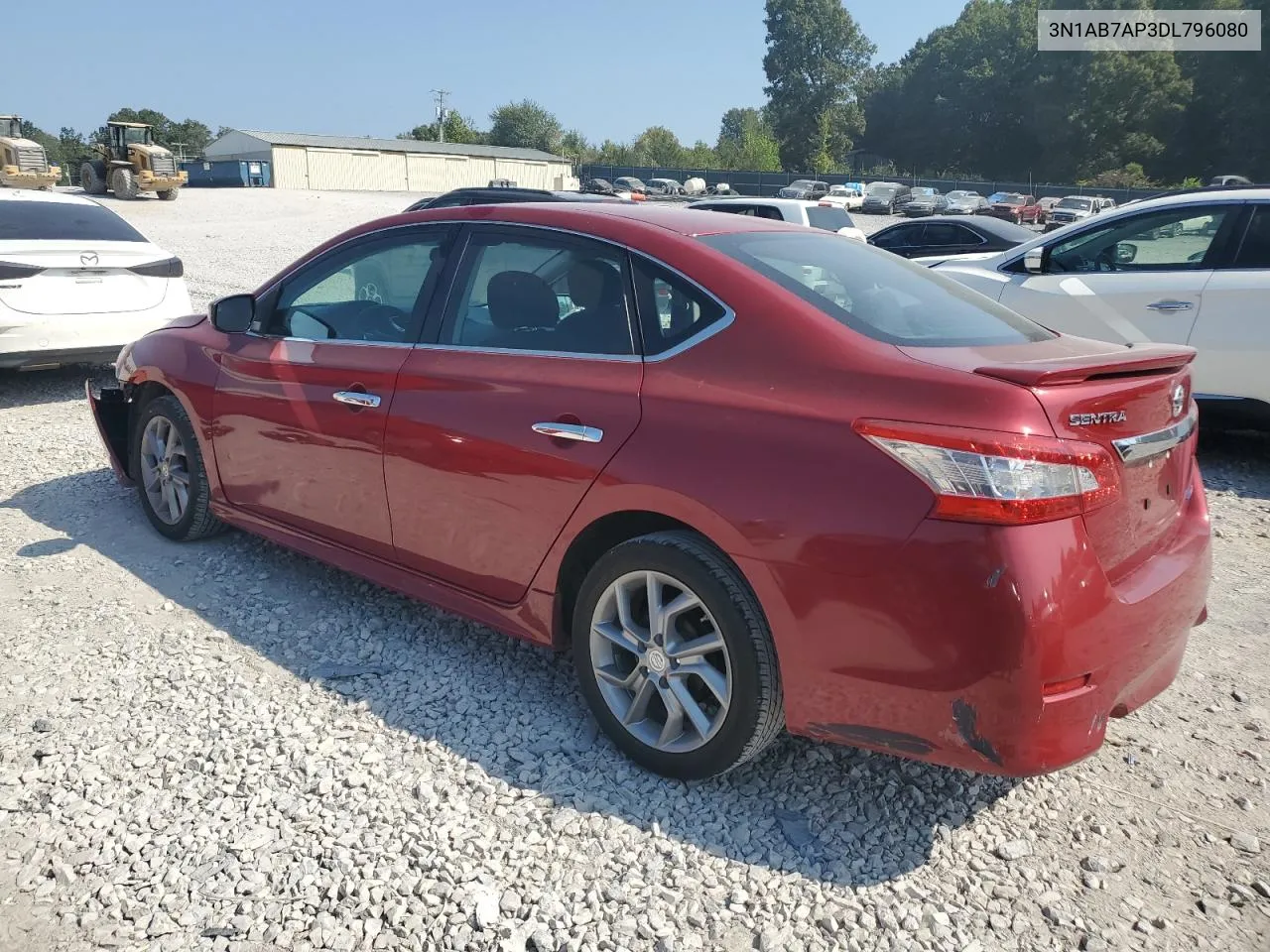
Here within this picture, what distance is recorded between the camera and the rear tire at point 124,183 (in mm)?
38219

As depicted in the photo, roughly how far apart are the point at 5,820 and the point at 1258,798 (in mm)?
3617

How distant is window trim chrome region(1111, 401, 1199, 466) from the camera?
8.45 feet

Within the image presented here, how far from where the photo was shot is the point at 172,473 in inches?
189

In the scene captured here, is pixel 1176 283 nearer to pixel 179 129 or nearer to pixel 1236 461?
pixel 1236 461

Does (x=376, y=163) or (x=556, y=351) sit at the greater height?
(x=376, y=163)

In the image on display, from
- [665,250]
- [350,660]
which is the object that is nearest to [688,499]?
[665,250]

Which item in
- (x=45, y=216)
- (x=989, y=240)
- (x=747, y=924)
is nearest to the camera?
(x=747, y=924)

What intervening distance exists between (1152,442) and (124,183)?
42.7 metres

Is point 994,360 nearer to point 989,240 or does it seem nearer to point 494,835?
point 494,835

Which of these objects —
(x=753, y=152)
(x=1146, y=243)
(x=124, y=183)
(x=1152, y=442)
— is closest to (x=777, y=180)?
(x=753, y=152)

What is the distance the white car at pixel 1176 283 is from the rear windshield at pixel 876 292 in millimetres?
3403

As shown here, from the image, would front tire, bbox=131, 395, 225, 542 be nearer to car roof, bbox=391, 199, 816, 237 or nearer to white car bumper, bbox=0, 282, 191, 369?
car roof, bbox=391, 199, 816, 237

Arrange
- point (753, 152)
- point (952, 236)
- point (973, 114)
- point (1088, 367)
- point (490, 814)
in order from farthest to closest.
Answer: point (753, 152)
point (973, 114)
point (952, 236)
point (490, 814)
point (1088, 367)

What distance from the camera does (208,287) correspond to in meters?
14.7
